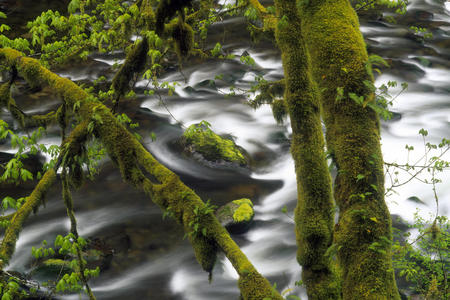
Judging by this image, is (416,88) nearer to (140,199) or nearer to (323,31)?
(140,199)

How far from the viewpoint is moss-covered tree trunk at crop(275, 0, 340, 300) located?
2.66m

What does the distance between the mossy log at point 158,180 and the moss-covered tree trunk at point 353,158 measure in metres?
0.69

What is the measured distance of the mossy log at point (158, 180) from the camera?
98.0 inches

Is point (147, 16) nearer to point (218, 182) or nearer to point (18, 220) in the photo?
point (18, 220)

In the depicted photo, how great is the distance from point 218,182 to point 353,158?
7.38 m

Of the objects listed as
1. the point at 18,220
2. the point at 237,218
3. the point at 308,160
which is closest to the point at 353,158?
the point at 308,160

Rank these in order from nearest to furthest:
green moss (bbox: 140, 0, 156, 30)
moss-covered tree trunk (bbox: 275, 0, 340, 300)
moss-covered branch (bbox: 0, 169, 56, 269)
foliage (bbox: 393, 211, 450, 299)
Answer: moss-covered tree trunk (bbox: 275, 0, 340, 300) → moss-covered branch (bbox: 0, 169, 56, 269) → green moss (bbox: 140, 0, 156, 30) → foliage (bbox: 393, 211, 450, 299)

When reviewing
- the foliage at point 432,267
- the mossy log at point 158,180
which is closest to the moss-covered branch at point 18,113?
the mossy log at point 158,180

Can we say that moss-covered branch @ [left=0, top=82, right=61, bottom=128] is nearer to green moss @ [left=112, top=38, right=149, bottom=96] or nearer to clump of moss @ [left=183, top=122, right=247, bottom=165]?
green moss @ [left=112, top=38, right=149, bottom=96]

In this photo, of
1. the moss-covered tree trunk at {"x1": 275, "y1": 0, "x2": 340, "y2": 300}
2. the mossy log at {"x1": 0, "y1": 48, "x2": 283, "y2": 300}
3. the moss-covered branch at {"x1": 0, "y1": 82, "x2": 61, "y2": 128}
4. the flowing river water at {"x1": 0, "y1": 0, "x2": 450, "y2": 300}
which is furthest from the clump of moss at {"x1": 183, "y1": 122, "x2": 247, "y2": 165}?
the moss-covered tree trunk at {"x1": 275, "y1": 0, "x2": 340, "y2": 300}

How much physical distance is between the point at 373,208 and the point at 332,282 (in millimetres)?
1018

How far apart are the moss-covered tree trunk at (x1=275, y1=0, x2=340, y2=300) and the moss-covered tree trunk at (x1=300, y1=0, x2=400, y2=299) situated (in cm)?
56

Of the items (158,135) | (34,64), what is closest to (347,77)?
(34,64)

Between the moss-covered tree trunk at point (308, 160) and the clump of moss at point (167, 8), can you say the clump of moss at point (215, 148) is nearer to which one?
the clump of moss at point (167, 8)
